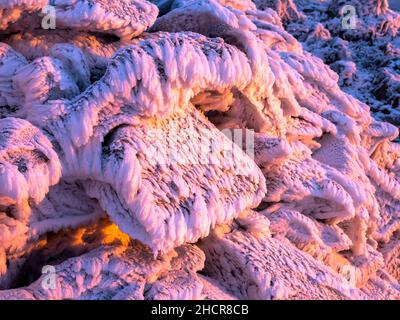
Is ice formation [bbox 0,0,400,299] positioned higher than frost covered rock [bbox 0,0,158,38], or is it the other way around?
frost covered rock [bbox 0,0,158,38]

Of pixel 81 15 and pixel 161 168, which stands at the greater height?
pixel 81 15

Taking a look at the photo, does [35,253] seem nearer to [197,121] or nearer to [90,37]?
[197,121]

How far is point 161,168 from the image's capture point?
299 centimetres

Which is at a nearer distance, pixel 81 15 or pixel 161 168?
pixel 161 168

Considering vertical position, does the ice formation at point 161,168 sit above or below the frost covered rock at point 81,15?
below

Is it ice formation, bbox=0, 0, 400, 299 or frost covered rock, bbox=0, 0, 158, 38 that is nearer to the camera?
→ ice formation, bbox=0, 0, 400, 299

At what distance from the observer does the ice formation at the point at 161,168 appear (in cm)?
284

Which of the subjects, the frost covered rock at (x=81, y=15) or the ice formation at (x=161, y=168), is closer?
the ice formation at (x=161, y=168)

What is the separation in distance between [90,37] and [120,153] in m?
1.09

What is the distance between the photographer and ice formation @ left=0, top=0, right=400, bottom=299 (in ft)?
9.30

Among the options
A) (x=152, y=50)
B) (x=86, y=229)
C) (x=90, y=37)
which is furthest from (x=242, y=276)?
(x=90, y=37)

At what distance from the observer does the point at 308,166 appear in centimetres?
426
